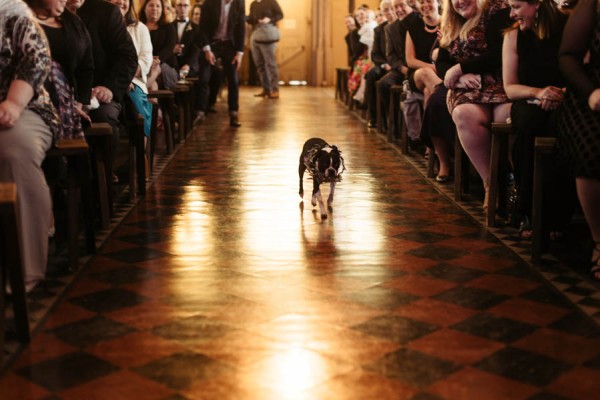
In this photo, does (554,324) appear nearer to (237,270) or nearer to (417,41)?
(237,270)

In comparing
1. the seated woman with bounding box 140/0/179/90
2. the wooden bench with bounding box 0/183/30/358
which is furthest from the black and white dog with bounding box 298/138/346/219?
the seated woman with bounding box 140/0/179/90

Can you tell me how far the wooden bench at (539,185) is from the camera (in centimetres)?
432

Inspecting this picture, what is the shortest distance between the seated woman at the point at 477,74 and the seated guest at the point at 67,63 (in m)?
2.19

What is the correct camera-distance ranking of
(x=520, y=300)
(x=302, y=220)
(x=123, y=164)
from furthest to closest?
(x=123, y=164)
(x=302, y=220)
(x=520, y=300)

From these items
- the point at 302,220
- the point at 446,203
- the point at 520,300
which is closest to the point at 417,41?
the point at 446,203

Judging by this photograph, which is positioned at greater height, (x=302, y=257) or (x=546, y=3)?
(x=546, y=3)

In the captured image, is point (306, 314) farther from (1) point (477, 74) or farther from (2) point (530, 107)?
(1) point (477, 74)

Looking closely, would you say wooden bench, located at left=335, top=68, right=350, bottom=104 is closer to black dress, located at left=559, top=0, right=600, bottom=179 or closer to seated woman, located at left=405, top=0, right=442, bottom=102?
seated woman, located at left=405, top=0, right=442, bottom=102

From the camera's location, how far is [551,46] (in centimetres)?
496

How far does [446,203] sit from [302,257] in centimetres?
177

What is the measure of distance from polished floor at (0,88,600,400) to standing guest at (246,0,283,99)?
11329mm

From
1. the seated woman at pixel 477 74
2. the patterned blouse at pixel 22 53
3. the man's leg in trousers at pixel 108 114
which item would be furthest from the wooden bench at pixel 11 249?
the seated woman at pixel 477 74

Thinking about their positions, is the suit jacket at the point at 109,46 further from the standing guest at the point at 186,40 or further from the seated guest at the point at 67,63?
the standing guest at the point at 186,40

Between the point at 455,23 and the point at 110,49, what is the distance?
85.5 inches
